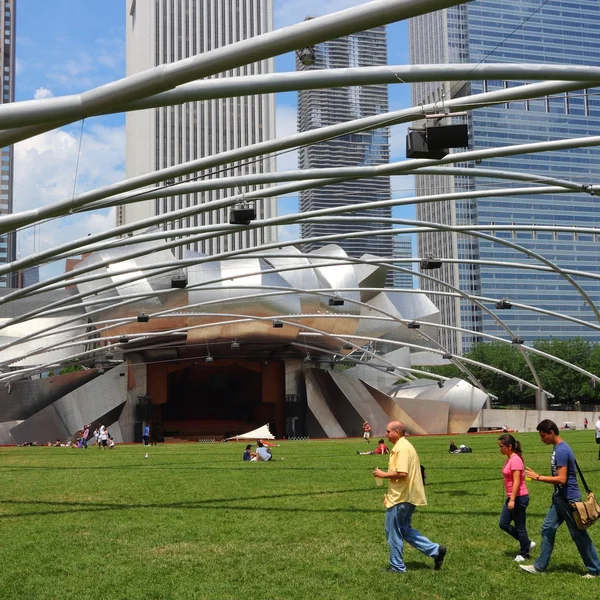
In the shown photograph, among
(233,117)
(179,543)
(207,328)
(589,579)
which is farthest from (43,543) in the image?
(233,117)

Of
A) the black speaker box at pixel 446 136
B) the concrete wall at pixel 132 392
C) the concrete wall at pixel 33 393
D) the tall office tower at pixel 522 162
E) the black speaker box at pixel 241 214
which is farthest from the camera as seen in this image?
the tall office tower at pixel 522 162

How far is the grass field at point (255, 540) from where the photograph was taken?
27.9ft

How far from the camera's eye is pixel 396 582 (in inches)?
340

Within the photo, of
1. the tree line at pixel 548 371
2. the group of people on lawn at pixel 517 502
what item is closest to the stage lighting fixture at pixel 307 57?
the group of people on lawn at pixel 517 502

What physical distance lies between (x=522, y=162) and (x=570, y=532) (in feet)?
473

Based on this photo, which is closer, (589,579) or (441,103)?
(589,579)

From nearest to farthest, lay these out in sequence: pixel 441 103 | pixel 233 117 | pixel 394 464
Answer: pixel 394 464
pixel 441 103
pixel 233 117

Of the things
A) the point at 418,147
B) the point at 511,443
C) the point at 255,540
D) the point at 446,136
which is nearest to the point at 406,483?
the point at 511,443

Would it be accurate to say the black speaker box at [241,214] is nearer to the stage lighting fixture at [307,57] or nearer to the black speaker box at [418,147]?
the stage lighting fixture at [307,57]

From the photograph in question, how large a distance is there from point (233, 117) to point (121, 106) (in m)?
124

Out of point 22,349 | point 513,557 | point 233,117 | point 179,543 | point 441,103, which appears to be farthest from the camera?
point 233,117

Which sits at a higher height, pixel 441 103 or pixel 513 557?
pixel 441 103

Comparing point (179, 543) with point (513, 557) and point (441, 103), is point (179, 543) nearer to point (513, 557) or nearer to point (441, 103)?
point (513, 557)

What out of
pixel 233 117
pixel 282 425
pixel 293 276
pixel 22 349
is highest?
pixel 233 117
